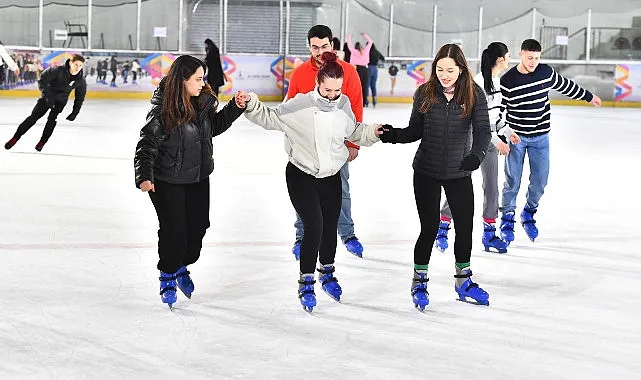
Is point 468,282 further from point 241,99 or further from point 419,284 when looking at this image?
point 241,99

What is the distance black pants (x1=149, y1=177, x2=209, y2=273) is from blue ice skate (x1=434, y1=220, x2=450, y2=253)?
1567 mm

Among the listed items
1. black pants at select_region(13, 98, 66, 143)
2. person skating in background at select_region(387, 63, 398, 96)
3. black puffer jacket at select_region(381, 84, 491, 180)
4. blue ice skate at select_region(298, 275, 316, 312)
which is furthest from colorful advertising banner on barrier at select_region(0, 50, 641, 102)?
blue ice skate at select_region(298, 275, 316, 312)

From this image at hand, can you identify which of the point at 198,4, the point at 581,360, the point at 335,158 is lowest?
the point at 581,360

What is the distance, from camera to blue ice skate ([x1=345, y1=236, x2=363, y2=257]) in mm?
5191

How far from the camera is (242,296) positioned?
4.29 m

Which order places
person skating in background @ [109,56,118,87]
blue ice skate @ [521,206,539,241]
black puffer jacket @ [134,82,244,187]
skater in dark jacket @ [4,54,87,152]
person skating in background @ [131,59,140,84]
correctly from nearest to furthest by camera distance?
black puffer jacket @ [134,82,244,187], blue ice skate @ [521,206,539,241], skater in dark jacket @ [4,54,87,152], person skating in background @ [109,56,118,87], person skating in background @ [131,59,140,84]

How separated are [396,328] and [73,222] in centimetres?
271

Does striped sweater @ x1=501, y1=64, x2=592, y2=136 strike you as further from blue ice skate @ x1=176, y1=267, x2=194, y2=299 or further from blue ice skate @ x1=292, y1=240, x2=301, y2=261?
blue ice skate @ x1=176, y1=267, x2=194, y2=299

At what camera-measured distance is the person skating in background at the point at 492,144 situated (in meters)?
5.30

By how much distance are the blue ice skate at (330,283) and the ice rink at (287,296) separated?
2.0 inches

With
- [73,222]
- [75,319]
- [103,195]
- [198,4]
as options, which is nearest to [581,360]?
[75,319]

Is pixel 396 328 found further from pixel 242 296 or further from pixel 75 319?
pixel 75 319

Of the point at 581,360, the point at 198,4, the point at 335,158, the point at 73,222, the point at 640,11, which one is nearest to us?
the point at 581,360

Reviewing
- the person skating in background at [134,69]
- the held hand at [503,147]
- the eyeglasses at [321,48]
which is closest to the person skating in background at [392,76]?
the person skating in background at [134,69]
